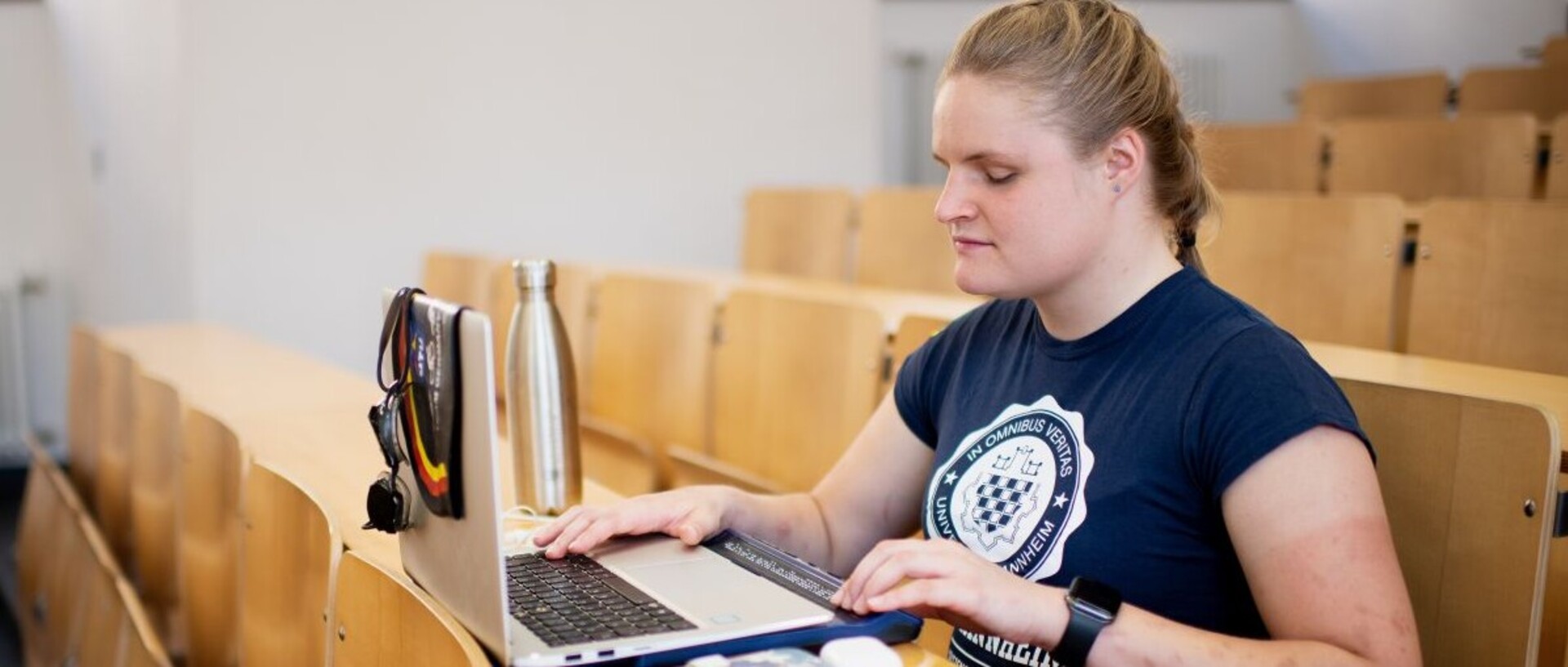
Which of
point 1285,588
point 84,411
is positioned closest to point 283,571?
point 1285,588

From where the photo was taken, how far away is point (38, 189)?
470 cm

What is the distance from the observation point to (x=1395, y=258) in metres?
2.23

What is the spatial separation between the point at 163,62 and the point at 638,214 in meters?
1.32

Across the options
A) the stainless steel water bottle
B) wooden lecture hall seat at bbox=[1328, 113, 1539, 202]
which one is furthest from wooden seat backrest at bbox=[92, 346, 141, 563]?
wooden lecture hall seat at bbox=[1328, 113, 1539, 202]

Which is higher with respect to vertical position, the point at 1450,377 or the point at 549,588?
the point at 1450,377

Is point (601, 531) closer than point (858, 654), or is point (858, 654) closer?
point (858, 654)

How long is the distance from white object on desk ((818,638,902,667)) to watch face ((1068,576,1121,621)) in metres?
0.15

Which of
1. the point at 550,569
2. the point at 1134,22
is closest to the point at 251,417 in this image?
the point at 550,569

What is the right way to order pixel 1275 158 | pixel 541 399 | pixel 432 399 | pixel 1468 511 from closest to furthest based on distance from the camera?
pixel 432 399 → pixel 1468 511 → pixel 541 399 → pixel 1275 158

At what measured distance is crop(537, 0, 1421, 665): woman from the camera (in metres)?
1.02

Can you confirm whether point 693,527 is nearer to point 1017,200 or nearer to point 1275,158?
point 1017,200

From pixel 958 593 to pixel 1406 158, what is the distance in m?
2.63

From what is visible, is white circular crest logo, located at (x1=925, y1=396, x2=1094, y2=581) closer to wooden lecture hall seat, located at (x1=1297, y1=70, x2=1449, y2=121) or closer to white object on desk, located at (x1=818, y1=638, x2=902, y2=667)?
white object on desk, located at (x1=818, y1=638, x2=902, y2=667)

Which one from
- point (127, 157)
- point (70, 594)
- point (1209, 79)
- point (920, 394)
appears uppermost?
point (1209, 79)
